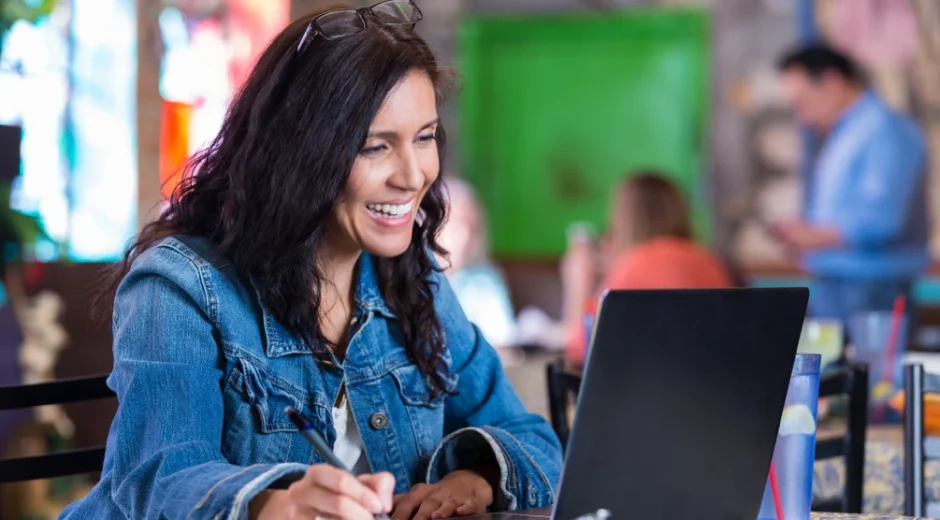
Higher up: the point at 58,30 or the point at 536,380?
the point at 58,30

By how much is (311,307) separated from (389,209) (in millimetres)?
158

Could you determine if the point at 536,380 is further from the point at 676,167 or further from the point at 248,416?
the point at 676,167

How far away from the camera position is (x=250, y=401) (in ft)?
4.44

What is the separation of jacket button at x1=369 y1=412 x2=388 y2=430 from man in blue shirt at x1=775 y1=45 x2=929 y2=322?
166 inches

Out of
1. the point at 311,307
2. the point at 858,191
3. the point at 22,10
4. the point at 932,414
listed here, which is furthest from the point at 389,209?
the point at 858,191

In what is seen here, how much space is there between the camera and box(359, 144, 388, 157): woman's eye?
1.40 m

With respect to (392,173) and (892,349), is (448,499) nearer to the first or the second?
(392,173)

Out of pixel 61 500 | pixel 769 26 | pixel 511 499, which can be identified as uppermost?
pixel 769 26

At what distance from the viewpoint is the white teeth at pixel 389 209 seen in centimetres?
143

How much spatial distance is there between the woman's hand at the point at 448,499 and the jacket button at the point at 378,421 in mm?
130

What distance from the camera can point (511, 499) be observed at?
137cm

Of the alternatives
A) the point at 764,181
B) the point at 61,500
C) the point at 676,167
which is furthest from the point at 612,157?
the point at 61,500

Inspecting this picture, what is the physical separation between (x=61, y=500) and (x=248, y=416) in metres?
2.73

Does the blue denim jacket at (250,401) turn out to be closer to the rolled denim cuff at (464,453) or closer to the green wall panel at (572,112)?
the rolled denim cuff at (464,453)
